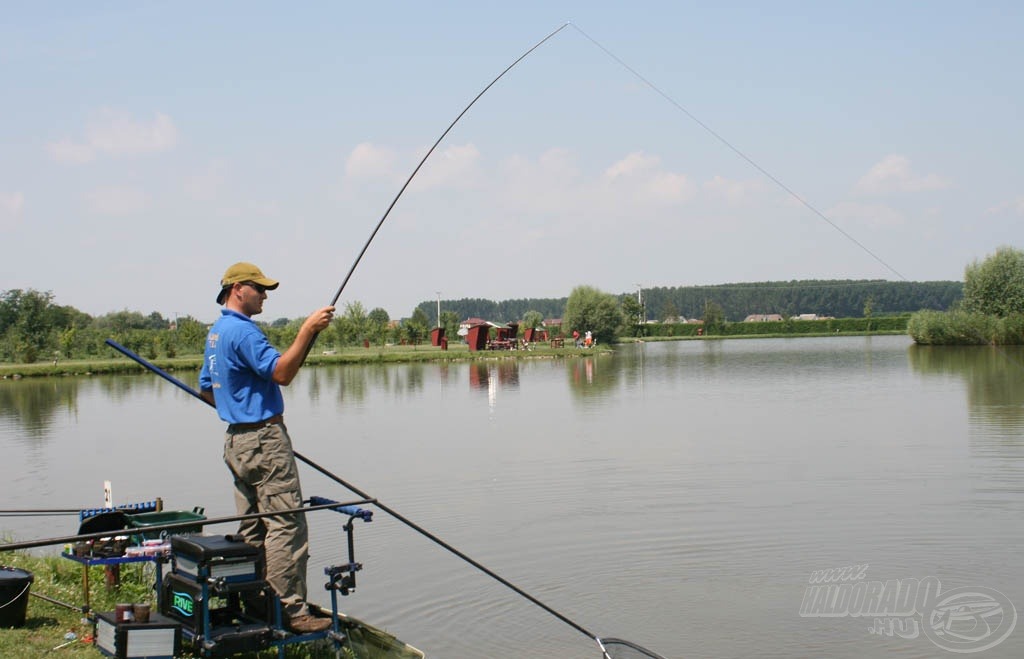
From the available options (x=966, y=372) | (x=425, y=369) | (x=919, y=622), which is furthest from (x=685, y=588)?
(x=425, y=369)

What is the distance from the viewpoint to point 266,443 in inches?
197

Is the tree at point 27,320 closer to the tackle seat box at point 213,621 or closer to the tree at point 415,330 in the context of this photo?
the tree at point 415,330

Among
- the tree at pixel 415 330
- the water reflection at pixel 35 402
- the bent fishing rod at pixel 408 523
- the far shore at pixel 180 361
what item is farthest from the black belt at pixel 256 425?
the tree at pixel 415 330

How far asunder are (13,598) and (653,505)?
7138 millimetres

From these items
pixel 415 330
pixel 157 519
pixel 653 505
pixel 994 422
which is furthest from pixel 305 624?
pixel 415 330

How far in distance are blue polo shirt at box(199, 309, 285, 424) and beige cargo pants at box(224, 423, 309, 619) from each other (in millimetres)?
90

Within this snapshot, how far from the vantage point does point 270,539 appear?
16.5 ft

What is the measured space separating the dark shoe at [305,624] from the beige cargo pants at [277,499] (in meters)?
0.03

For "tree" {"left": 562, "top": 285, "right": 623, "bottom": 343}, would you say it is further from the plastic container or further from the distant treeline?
the plastic container

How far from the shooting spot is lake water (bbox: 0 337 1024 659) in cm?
757

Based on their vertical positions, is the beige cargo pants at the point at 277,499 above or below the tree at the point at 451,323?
below

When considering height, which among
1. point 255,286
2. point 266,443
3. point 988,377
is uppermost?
point 255,286

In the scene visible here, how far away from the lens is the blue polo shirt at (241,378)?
4.99 meters

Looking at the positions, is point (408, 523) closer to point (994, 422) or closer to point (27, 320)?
point (994, 422)
